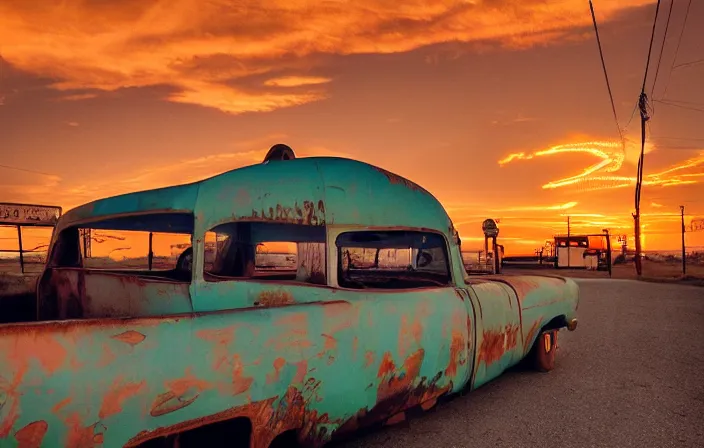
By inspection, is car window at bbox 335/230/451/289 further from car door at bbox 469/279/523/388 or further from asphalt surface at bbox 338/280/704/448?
asphalt surface at bbox 338/280/704/448

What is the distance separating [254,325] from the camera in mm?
1927

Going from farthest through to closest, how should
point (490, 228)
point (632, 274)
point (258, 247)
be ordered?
point (632, 274) → point (490, 228) → point (258, 247)

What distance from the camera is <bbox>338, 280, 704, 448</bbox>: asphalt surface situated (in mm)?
3193

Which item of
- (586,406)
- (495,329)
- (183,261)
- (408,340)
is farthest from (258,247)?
(586,406)

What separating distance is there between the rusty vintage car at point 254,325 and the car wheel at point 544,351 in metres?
0.83

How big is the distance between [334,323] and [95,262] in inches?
74.4

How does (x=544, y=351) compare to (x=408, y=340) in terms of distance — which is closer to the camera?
(x=408, y=340)

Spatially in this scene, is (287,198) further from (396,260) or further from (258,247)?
(396,260)

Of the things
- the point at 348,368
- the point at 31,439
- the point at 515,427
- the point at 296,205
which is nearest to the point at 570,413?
the point at 515,427

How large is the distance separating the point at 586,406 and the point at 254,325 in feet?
10.6

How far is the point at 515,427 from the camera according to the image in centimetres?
342

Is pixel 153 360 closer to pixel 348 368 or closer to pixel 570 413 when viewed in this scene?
pixel 348 368

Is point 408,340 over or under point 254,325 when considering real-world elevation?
under

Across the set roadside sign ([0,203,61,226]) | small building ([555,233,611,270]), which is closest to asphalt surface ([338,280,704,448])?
roadside sign ([0,203,61,226])
